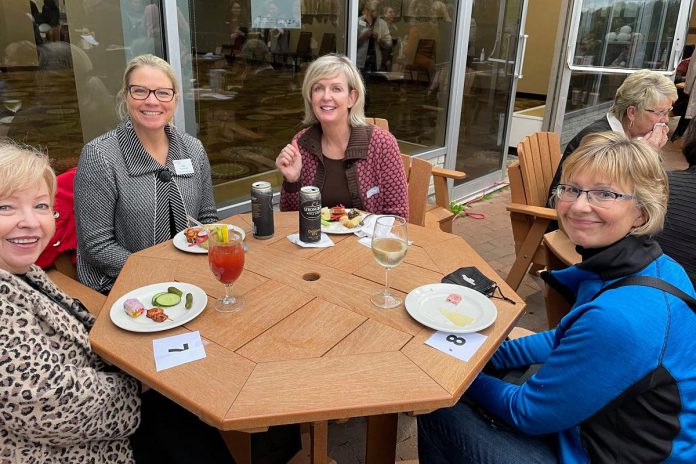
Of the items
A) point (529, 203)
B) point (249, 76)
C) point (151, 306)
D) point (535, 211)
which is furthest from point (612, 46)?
point (151, 306)

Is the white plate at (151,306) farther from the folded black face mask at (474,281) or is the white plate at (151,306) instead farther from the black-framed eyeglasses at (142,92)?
the black-framed eyeglasses at (142,92)

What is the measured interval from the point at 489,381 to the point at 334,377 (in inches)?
19.7

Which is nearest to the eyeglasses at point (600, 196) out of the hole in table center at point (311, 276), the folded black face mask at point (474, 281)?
the folded black face mask at point (474, 281)

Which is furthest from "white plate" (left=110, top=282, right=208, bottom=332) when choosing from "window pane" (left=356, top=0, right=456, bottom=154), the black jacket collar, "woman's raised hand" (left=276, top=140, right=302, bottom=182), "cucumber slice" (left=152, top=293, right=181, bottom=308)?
"window pane" (left=356, top=0, right=456, bottom=154)

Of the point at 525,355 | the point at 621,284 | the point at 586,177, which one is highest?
the point at 586,177

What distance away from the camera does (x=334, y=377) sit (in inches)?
46.4

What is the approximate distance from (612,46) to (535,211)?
352 cm

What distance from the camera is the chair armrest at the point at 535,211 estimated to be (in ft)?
8.92

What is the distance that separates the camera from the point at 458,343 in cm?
131

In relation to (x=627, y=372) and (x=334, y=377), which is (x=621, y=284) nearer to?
(x=627, y=372)

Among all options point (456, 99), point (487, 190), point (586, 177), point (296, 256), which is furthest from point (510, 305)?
point (487, 190)

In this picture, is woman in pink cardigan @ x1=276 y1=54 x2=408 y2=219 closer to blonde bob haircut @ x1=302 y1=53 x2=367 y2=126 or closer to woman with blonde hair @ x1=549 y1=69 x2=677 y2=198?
blonde bob haircut @ x1=302 y1=53 x2=367 y2=126

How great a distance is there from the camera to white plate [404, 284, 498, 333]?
1356mm

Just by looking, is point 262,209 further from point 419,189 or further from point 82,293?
point 419,189
